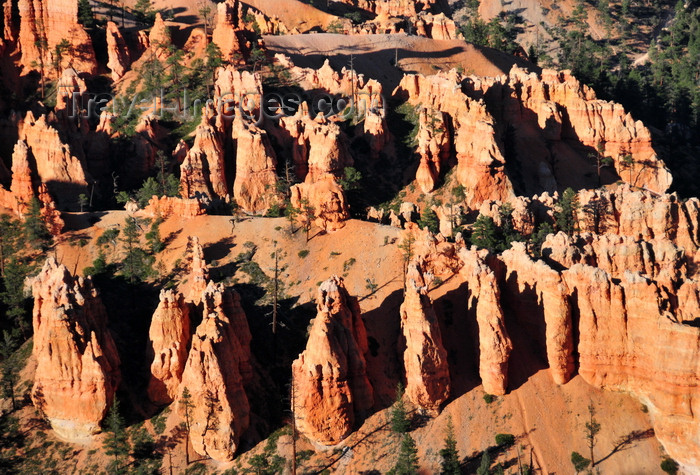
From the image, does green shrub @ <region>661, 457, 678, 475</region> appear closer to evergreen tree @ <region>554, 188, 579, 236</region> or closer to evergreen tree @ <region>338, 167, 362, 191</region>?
evergreen tree @ <region>554, 188, 579, 236</region>

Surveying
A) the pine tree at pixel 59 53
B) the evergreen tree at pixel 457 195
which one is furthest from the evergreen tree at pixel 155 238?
the pine tree at pixel 59 53

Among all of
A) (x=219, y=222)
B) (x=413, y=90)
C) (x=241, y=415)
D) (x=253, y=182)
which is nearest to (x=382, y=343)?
(x=241, y=415)

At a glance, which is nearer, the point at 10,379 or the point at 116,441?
the point at 116,441

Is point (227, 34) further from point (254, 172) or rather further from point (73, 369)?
point (73, 369)

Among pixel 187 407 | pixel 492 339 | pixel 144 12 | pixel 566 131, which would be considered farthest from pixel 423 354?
pixel 144 12

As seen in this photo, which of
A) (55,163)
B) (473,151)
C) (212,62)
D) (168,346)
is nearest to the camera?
(168,346)

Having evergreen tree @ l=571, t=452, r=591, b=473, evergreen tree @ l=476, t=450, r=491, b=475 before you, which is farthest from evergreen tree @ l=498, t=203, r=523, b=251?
evergreen tree @ l=476, t=450, r=491, b=475
